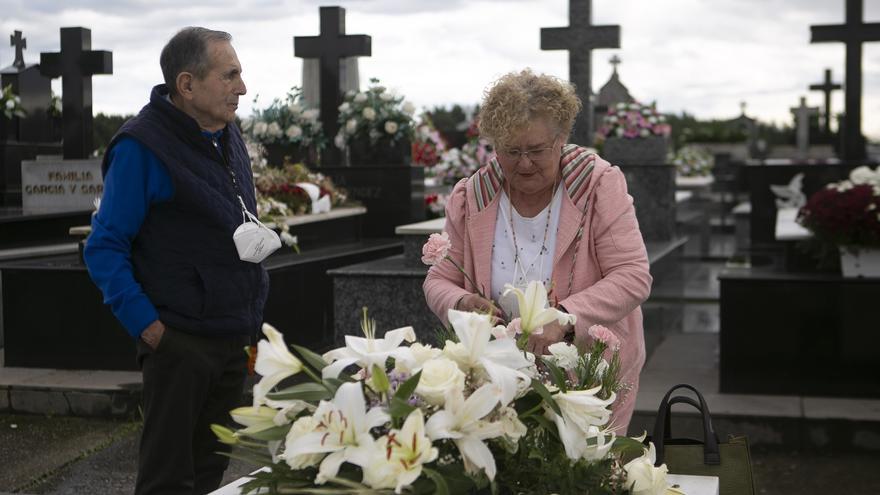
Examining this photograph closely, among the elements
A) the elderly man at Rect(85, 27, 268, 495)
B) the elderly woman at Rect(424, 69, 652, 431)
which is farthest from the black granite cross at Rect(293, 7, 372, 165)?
the elderly woman at Rect(424, 69, 652, 431)

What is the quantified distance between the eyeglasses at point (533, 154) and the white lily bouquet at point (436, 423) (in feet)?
3.59

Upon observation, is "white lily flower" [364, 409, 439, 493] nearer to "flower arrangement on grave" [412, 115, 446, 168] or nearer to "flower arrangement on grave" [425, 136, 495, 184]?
"flower arrangement on grave" [412, 115, 446, 168]

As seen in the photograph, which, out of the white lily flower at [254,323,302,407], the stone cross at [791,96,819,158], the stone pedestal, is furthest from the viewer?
the stone cross at [791,96,819,158]

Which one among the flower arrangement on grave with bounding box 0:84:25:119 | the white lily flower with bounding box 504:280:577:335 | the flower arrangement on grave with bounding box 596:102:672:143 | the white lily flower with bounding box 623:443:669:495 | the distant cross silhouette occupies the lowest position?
the white lily flower with bounding box 623:443:669:495

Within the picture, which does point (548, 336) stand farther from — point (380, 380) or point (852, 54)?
point (852, 54)

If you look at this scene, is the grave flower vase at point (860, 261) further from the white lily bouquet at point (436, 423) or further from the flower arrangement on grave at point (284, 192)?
the white lily bouquet at point (436, 423)

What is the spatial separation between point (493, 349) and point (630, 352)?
159 centimetres

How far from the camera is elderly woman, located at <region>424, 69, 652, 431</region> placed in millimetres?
2879

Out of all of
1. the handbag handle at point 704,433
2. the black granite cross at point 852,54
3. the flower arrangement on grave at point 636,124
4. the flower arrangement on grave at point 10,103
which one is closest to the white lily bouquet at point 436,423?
the handbag handle at point 704,433

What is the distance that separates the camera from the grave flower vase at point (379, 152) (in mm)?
11320

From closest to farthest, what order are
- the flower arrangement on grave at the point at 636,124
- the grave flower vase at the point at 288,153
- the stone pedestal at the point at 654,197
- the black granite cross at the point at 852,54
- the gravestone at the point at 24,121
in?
the black granite cross at the point at 852,54, the stone pedestal at the point at 654,197, the flower arrangement on grave at the point at 636,124, the grave flower vase at the point at 288,153, the gravestone at the point at 24,121

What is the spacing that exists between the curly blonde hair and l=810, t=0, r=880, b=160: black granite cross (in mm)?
7843

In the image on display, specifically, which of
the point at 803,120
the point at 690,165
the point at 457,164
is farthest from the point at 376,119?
the point at 803,120

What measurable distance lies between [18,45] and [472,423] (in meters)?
14.0
